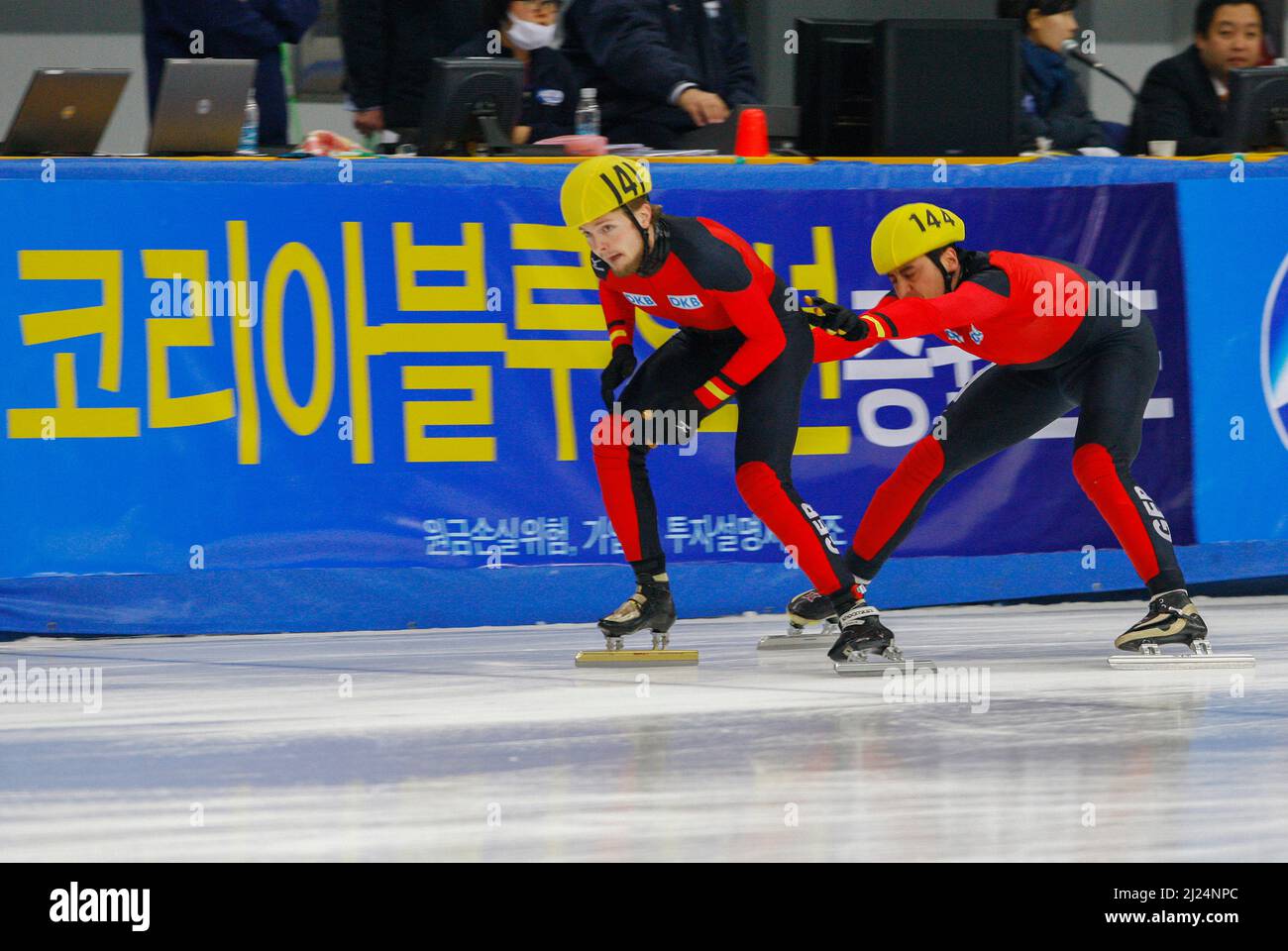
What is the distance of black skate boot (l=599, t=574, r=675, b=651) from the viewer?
5.20 meters

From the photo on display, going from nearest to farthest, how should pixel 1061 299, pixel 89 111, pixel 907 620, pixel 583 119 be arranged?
pixel 1061 299
pixel 89 111
pixel 907 620
pixel 583 119

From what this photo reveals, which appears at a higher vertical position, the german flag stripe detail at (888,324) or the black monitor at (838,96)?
the black monitor at (838,96)

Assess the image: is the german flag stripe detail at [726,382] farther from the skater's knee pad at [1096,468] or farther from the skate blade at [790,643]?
the skater's knee pad at [1096,468]

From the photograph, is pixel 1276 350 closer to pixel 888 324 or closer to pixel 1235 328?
pixel 1235 328

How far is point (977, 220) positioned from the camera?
6410 mm

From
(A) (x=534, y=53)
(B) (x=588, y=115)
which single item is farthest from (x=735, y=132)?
(A) (x=534, y=53)

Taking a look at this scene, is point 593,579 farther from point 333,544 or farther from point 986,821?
point 986,821

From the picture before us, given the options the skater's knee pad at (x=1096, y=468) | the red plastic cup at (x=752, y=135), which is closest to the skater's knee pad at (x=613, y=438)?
the skater's knee pad at (x=1096, y=468)

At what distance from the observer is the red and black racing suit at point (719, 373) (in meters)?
4.91

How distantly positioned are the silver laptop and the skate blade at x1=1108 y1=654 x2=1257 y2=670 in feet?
10.5

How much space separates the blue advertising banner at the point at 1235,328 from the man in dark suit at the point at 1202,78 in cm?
57

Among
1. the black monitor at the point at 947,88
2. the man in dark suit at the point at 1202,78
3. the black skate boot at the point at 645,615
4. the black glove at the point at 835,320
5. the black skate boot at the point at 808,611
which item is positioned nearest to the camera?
the black glove at the point at 835,320

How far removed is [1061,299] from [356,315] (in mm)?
2287
